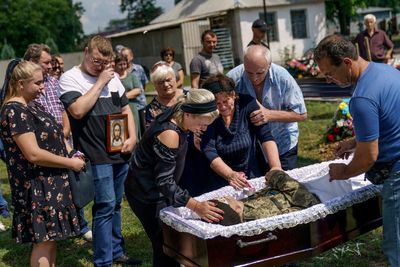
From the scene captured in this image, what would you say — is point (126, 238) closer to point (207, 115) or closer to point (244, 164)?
point (244, 164)

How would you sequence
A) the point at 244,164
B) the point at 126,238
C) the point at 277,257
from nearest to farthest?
the point at 277,257 → the point at 244,164 → the point at 126,238

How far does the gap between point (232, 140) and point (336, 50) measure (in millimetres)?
1157

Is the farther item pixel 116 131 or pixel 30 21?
pixel 30 21

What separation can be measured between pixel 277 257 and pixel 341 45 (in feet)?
3.85

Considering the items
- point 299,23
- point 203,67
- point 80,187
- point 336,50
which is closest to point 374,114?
point 336,50

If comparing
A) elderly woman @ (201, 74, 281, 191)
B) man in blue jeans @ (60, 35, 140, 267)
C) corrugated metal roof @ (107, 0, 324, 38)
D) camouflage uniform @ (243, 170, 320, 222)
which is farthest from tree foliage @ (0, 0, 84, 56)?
camouflage uniform @ (243, 170, 320, 222)

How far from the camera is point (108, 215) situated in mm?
3971

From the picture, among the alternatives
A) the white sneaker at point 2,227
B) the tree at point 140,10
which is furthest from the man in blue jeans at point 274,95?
the tree at point 140,10

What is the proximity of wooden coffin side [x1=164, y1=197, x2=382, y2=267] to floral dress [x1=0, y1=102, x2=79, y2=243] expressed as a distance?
0.75 m

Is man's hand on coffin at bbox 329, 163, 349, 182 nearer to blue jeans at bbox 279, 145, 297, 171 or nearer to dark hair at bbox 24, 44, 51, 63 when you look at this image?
blue jeans at bbox 279, 145, 297, 171

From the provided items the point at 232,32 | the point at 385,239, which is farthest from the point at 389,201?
the point at 232,32

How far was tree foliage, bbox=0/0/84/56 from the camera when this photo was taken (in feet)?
175

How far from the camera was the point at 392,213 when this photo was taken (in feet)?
9.52

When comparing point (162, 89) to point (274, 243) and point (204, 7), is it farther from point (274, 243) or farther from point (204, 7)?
point (204, 7)
